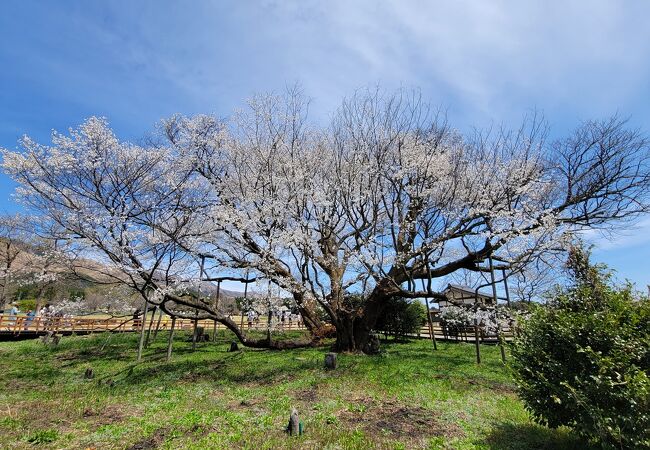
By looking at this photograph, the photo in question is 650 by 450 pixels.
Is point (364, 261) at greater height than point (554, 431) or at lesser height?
greater

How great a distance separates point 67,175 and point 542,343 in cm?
→ 1471

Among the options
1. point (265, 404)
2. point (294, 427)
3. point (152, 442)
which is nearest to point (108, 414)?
point (152, 442)

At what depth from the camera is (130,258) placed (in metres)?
12.4

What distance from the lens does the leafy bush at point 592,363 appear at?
13.6 ft

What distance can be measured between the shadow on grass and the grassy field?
0.02 meters

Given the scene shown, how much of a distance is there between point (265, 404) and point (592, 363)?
21.5ft

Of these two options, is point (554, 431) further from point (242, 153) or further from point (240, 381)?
point (242, 153)

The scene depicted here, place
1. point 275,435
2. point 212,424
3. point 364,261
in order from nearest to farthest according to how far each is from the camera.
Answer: point 275,435 → point 212,424 → point 364,261

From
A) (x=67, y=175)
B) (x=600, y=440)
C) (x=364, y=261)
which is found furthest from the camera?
(x=364, y=261)

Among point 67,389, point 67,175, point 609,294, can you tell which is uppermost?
point 67,175

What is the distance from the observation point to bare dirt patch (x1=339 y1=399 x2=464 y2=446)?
6082 millimetres

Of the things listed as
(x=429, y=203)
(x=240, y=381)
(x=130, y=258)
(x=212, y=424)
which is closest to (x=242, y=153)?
(x=130, y=258)

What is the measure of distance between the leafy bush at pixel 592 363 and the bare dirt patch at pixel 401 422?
174 centimetres

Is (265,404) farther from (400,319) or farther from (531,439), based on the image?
(400,319)
